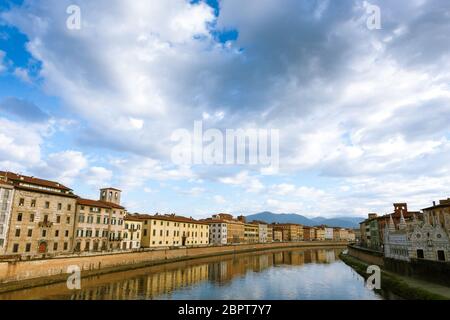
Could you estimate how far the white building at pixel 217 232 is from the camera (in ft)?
417

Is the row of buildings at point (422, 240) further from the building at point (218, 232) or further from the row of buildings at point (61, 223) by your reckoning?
the building at point (218, 232)

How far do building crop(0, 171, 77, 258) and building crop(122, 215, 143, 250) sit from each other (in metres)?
20.8

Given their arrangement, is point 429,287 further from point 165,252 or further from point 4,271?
point 165,252

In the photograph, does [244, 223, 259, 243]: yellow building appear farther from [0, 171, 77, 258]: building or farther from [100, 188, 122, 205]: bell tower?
[0, 171, 77, 258]: building

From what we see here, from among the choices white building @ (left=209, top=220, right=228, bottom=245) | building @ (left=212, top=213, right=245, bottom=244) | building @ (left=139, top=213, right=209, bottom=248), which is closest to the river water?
building @ (left=139, top=213, right=209, bottom=248)

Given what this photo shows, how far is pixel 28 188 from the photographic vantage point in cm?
5319

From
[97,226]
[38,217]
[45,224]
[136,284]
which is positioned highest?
[38,217]

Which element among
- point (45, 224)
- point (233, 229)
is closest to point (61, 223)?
point (45, 224)

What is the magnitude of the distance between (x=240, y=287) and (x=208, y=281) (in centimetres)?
788

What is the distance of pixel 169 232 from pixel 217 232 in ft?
122

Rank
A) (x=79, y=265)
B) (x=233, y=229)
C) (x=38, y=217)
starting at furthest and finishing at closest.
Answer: (x=233, y=229)
(x=38, y=217)
(x=79, y=265)

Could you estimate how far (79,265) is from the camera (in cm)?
5175

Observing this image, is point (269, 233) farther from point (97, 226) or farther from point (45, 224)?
point (45, 224)

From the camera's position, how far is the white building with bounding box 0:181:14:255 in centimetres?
4834
